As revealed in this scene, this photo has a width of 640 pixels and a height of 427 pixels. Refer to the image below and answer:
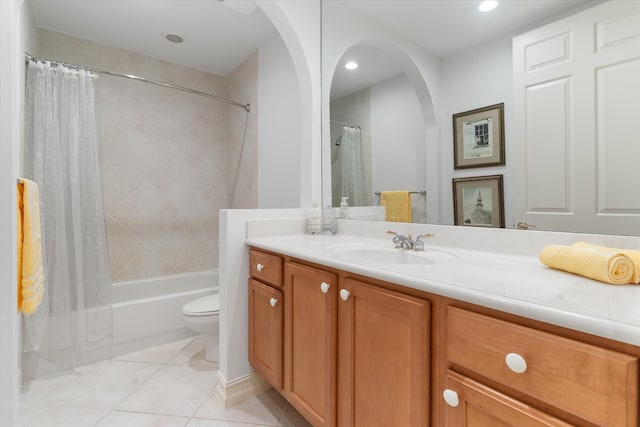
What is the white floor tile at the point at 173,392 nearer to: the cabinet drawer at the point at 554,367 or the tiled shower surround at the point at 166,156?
the tiled shower surround at the point at 166,156

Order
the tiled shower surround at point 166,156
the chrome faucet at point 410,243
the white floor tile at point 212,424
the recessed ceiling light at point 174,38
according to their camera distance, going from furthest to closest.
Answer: the tiled shower surround at point 166,156, the recessed ceiling light at point 174,38, the white floor tile at point 212,424, the chrome faucet at point 410,243

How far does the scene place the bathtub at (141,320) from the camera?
81.8 inches

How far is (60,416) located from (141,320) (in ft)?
2.46

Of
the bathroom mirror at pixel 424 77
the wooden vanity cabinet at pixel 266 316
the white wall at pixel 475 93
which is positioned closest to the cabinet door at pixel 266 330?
the wooden vanity cabinet at pixel 266 316

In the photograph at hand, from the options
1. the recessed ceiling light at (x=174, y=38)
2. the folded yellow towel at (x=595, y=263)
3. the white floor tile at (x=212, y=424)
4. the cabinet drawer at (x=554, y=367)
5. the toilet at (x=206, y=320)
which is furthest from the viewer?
the recessed ceiling light at (x=174, y=38)

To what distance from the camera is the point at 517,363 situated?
58 cm

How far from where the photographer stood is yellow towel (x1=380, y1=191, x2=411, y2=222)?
151 cm

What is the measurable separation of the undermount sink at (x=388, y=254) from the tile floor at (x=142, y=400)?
875 mm

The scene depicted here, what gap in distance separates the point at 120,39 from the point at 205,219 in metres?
1.70

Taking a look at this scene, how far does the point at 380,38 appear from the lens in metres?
1.61

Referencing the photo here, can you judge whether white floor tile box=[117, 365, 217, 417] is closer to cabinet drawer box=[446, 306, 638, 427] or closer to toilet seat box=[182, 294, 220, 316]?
toilet seat box=[182, 294, 220, 316]

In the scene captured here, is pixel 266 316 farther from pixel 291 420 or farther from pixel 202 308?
pixel 202 308

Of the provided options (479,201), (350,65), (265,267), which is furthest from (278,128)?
(479,201)

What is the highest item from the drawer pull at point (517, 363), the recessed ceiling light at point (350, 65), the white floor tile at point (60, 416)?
the recessed ceiling light at point (350, 65)
